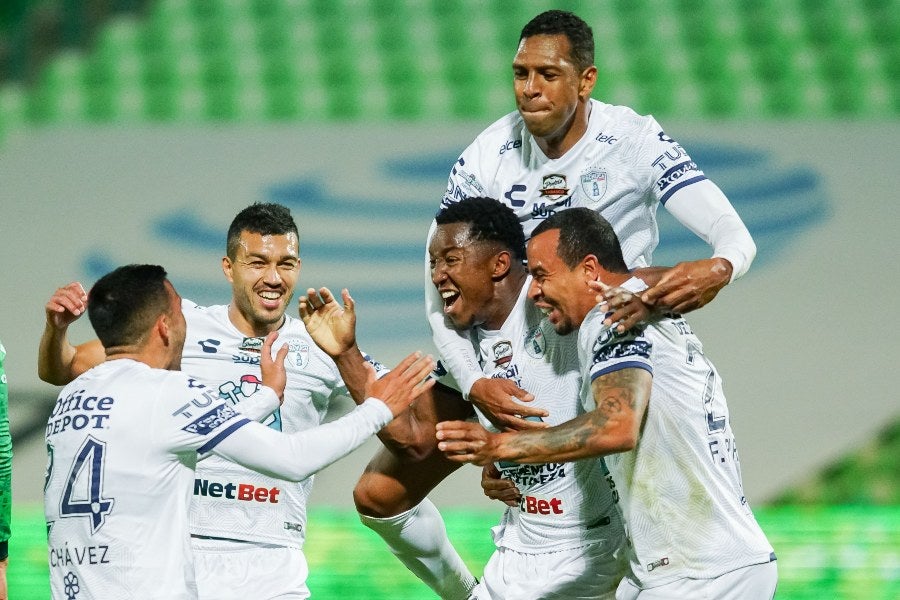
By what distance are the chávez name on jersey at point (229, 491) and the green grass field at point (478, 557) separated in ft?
8.24

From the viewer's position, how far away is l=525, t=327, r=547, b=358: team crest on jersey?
474cm

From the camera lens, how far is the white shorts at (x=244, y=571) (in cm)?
469

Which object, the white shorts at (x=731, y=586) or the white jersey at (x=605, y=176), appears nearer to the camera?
the white shorts at (x=731, y=586)

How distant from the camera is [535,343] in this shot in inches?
188

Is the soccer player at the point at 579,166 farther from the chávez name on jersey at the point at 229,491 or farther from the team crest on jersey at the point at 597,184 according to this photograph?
the chávez name on jersey at the point at 229,491

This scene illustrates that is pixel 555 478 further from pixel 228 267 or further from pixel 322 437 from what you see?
pixel 228 267

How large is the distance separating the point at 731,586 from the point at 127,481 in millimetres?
1887

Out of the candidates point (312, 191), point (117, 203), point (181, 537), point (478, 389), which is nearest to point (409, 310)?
point (312, 191)

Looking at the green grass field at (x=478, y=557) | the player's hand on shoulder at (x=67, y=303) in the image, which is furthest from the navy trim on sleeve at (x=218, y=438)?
the green grass field at (x=478, y=557)

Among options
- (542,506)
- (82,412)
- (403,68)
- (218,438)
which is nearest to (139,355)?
(82,412)

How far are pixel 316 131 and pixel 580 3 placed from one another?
283 cm

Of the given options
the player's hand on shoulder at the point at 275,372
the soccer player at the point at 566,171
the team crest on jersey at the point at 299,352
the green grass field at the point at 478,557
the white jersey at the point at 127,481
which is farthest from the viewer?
the green grass field at the point at 478,557

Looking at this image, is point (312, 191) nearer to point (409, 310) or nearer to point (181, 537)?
point (409, 310)

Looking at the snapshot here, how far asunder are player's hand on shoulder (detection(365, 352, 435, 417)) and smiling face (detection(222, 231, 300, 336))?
102 centimetres
